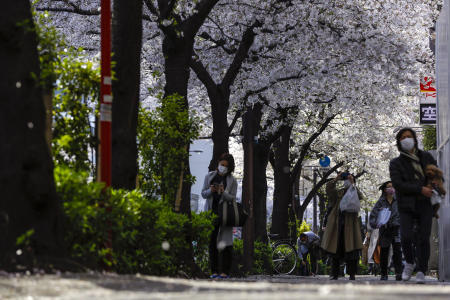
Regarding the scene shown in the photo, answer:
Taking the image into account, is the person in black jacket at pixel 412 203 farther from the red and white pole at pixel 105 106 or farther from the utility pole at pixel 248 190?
the utility pole at pixel 248 190

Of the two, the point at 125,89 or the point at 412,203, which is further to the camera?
the point at 125,89

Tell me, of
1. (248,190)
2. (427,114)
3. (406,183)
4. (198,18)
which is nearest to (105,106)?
(406,183)

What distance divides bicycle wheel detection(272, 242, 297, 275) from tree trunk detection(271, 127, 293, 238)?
24.4 feet

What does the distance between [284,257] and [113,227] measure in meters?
15.4

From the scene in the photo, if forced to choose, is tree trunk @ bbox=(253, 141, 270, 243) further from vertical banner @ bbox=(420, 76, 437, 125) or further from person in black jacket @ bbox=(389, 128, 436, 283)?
person in black jacket @ bbox=(389, 128, 436, 283)

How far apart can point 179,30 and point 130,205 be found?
5.49 metres

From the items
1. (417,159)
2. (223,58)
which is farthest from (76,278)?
(223,58)

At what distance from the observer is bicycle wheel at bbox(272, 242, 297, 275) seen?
79.6ft

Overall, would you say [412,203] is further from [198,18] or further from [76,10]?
[76,10]

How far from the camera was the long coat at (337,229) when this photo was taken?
16266 millimetres

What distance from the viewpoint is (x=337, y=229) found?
16391mm

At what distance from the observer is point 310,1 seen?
66.5ft

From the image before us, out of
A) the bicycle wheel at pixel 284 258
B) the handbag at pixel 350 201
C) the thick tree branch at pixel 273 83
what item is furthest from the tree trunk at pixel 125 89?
the bicycle wheel at pixel 284 258

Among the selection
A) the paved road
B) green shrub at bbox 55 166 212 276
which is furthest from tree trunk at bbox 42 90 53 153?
the paved road
